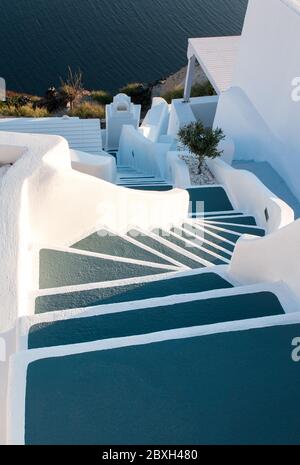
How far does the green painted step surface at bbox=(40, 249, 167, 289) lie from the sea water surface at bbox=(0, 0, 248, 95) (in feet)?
68.2

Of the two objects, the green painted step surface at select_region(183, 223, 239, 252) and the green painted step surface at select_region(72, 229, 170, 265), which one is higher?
the green painted step surface at select_region(183, 223, 239, 252)

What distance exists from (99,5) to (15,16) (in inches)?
206

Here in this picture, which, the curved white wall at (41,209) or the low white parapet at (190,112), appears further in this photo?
the low white parapet at (190,112)

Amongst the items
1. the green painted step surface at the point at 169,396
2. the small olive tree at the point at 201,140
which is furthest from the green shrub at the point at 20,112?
the green painted step surface at the point at 169,396

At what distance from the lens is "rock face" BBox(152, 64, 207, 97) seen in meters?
23.6

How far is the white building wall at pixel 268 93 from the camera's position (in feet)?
32.5

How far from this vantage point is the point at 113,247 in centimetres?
579

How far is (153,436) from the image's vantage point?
315 centimetres

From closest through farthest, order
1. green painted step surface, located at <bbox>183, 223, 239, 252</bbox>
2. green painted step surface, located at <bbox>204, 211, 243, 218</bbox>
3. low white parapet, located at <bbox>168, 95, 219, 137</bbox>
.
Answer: green painted step surface, located at <bbox>183, 223, 239, 252</bbox>, green painted step surface, located at <bbox>204, 211, 243, 218</bbox>, low white parapet, located at <bbox>168, 95, 219, 137</bbox>

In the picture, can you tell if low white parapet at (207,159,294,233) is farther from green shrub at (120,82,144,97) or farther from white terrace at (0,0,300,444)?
green shrub at (120,82,144,97)

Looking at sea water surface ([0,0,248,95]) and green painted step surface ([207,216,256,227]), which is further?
sea water surface ([0,0,248,95])

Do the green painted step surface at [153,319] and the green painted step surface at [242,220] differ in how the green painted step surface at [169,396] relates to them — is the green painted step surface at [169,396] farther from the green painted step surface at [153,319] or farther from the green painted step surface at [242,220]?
the green painted step surface at [242,220]

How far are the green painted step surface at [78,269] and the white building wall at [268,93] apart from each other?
6140 mm

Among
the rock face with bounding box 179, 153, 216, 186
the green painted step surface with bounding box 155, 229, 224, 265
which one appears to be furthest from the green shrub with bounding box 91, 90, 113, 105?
the green painted step surface with bounding box 155, 229, 224, 265
